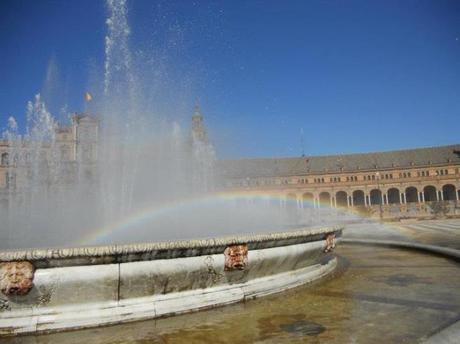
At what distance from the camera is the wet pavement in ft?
9.77

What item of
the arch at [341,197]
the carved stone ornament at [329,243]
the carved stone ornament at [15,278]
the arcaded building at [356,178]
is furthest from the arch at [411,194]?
the carved stone ornament at [15,278]

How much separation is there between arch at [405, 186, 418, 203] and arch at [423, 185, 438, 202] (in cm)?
157

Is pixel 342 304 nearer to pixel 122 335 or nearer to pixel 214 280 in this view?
Result: pixel 214 280

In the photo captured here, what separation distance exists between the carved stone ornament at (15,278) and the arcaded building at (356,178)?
6638 cm

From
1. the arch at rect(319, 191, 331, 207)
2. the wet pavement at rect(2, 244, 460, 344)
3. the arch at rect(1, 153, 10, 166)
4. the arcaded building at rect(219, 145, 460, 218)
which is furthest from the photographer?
the arch at rect(319, 191, 331, 207)

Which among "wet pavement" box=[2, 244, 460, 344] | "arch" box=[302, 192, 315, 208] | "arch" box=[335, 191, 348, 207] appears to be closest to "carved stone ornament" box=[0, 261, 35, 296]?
"wet pavement" box=[2, 244, 460, 344]

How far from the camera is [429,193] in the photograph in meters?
73.3

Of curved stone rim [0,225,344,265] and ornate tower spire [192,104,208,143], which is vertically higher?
ornate tower spire [192,104,208,143]

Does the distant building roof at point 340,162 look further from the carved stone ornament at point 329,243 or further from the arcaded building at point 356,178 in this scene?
the carved stone ornament at point 329,243

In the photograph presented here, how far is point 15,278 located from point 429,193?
265 ft

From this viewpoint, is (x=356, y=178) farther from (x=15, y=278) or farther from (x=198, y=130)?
(x=15, y=278)

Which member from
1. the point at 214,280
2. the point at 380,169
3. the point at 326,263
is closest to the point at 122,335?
the point at 214,280

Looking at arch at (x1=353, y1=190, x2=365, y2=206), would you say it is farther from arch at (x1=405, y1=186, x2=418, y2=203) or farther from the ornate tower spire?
the ornate tower spire

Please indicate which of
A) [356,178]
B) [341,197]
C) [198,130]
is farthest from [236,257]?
[341,197]
